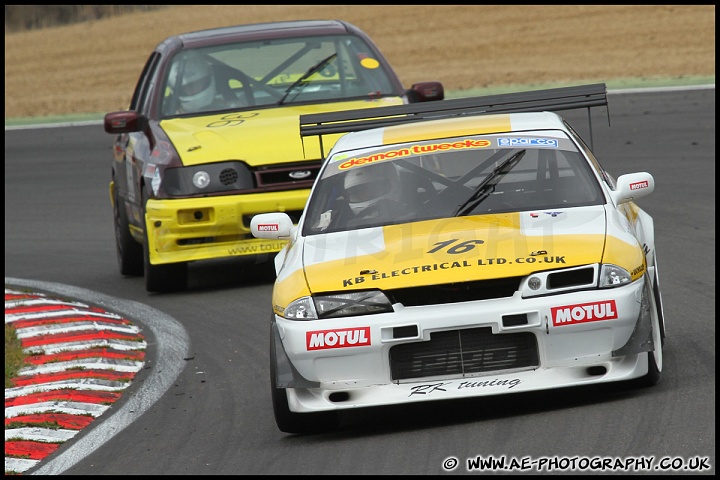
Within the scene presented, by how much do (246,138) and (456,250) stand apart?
181 inches

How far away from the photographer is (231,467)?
593 centimetres

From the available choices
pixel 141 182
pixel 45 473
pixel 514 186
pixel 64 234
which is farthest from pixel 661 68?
pixel 45 473

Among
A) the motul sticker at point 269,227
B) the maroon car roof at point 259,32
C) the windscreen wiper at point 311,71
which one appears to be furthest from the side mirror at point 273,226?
the maroon car roof at point 259,32

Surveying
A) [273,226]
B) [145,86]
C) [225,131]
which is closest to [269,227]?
[273,226]

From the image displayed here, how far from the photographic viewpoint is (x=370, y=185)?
24.1 ft

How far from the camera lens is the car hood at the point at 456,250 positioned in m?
6.23

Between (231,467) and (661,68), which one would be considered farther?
(661,68)

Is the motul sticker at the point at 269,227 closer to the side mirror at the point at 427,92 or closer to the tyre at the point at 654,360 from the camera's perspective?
the tyre at the point at 654,360

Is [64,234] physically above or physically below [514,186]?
below

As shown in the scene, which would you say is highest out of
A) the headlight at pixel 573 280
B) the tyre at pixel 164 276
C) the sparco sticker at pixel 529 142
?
the sparco sticker at pixel 529 142

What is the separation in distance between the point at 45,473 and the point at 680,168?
10181 mm

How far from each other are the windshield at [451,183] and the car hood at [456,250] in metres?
0.19

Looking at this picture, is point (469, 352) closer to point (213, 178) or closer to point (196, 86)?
point (213, 178)

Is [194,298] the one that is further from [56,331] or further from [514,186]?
[514,186]
